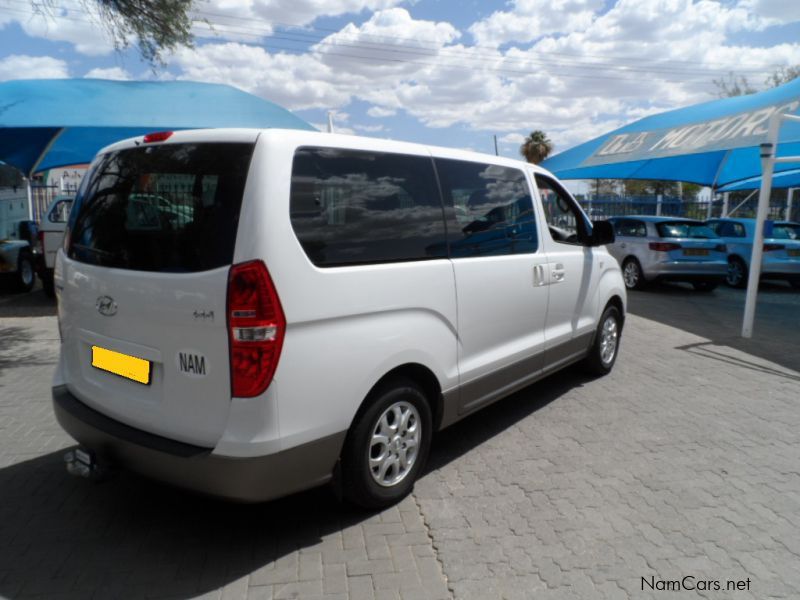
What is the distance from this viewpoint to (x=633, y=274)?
41.9ft

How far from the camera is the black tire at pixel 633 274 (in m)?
12.6

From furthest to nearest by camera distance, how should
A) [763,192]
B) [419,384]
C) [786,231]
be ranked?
1. [786,231]
2. [763,192]
3. [419,384]

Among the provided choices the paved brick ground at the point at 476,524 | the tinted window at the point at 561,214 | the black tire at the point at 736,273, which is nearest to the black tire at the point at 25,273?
the paved brick ground at the point at 476,524

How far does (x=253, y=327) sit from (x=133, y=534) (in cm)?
143

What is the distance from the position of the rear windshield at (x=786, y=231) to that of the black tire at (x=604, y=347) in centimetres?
920

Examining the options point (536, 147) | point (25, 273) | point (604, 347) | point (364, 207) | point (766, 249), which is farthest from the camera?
point (536, 147)

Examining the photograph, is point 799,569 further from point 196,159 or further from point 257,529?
point 196,159

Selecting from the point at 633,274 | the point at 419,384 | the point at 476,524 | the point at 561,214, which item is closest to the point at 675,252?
the point at 633,274

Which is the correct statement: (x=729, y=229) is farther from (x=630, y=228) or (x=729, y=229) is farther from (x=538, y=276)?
(x=538, y=276)

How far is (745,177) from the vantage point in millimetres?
17375

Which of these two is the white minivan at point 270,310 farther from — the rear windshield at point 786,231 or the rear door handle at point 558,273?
the rear windshield at point 786,231

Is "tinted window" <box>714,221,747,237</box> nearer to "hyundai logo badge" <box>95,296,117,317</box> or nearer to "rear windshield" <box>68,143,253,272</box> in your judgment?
"rear windshield" <box>68,143,253,272</box>

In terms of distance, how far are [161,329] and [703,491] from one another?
319 cm

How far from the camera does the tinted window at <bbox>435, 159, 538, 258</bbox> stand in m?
3.67
